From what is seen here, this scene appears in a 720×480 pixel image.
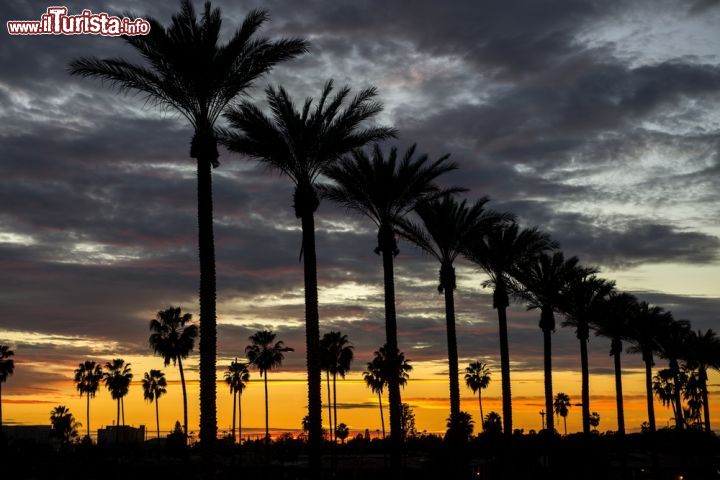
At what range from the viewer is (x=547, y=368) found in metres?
53.4

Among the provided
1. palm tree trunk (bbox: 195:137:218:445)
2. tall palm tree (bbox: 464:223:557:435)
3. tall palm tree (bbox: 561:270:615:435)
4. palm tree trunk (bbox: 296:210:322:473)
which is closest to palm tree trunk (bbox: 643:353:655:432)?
tall palm tree (bbox: 561:270:615:435)

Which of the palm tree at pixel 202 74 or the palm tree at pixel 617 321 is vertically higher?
the palm tree at pixel 202 74

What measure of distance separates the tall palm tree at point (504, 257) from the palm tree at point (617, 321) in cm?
1838

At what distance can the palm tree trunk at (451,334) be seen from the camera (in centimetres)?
3975

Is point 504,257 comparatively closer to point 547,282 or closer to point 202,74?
point 547,282

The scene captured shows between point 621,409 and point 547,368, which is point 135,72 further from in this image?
point 621,409

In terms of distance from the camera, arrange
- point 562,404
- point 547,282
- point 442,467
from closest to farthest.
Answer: point 442,467 < point 547,282 < point 562,404

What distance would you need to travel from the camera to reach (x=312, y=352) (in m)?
29.1

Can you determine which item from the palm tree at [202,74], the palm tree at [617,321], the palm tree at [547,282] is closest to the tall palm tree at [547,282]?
the palm tree at [547,282]

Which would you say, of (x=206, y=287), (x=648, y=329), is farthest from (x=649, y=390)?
(x=206, y=287)

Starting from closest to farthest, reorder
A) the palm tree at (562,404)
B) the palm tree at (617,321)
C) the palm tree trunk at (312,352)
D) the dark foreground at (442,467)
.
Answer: the palm tree trunk at (312,352)
the dark foreground at (442,467)
the palm tree at (617,321)
the palm tree at (562,404)

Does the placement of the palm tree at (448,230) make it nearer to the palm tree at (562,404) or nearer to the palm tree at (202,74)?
the palm tree at (202,74)

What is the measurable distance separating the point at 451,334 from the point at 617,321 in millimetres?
31486

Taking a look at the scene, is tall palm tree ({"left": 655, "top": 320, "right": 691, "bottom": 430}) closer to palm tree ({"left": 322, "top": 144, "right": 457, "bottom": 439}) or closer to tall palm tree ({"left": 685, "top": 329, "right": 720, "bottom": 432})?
tall palm tree ({"left": 685, "top": 329, "right": 720, "bottom": 432})
